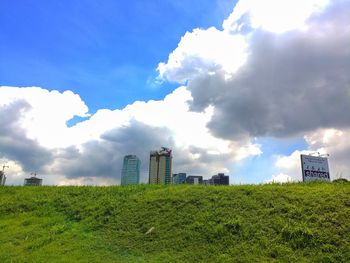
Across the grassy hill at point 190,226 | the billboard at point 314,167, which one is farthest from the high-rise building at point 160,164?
the grassy hill at point 190,226

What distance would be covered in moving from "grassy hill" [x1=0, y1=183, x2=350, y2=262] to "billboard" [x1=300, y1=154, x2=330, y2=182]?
47.7ft

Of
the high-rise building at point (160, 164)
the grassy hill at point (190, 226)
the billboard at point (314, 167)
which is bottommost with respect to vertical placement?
the grassy hill at point (190, 226)

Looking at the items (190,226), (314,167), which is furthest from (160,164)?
(190,226)

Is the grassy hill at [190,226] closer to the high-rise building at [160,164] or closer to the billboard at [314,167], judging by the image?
the billboard at [314,167]

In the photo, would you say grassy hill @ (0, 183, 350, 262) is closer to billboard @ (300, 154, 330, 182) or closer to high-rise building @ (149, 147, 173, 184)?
billboard @ (300, 154, 330, 182)

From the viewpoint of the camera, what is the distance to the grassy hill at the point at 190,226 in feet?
42.3

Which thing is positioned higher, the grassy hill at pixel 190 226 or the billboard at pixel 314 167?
the billboard at pixel 314 167

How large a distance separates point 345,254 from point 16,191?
1897cm

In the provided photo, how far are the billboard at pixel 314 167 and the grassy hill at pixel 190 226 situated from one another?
14541 millimetres

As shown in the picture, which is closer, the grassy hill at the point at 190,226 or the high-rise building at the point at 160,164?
the grassy hill at the point at 190,226

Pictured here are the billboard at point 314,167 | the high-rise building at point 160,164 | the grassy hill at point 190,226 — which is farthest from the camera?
the high-rise building at point 160,164

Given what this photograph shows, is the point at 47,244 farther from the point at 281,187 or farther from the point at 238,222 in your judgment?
the point at 281,187

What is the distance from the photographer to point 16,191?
2388 cm

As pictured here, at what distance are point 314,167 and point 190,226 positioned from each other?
852 inches
